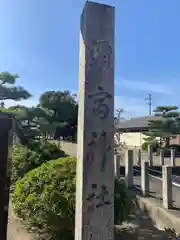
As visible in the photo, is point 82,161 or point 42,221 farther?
point 42,221

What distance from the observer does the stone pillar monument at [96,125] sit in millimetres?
2637

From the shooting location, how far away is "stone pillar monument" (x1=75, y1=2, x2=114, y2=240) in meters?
2.64

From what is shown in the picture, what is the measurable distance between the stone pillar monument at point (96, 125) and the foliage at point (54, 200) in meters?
0.82

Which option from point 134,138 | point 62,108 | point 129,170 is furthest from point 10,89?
point 134,138

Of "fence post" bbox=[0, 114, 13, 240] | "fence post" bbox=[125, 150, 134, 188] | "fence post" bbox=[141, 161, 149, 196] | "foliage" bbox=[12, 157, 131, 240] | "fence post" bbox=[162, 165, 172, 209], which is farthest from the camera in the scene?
"fence post" bbox=[125, 150, 134, 188]

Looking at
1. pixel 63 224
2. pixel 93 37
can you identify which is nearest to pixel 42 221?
pixel 63 224

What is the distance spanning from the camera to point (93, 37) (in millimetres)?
2715

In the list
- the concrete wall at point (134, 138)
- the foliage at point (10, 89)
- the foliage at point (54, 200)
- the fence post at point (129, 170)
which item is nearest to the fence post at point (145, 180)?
the fence post at point (129, 170)

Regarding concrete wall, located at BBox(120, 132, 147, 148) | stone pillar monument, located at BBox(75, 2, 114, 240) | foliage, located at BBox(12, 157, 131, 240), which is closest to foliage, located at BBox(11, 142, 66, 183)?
foliage, located at BBox(12, 157, 131, 240)

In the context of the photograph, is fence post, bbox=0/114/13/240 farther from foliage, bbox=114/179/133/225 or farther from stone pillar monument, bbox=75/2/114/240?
foliage, bbox=114/179/133/225

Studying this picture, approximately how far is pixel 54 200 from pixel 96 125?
55.1 inches

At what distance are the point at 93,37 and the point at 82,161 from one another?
4.19 ft

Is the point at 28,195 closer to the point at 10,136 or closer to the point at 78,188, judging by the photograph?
the point at 78,188

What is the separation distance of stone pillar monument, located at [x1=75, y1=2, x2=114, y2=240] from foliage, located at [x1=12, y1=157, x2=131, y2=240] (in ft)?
2.69
